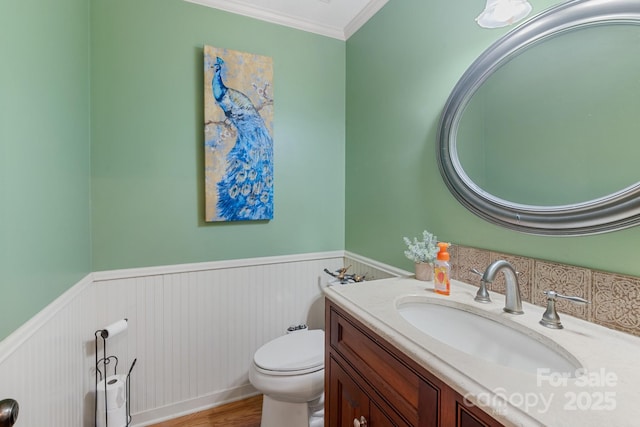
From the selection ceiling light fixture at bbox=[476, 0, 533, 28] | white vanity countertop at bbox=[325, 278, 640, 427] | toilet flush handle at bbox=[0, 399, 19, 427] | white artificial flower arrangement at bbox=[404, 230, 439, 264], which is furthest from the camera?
white artificial flower arrangement at bbox=[404, 230, 439, 264]

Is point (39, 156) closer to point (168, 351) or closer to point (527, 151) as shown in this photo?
point (168, 351)

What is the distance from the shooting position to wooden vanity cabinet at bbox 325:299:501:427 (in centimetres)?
62

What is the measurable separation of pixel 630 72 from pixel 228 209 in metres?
1.72

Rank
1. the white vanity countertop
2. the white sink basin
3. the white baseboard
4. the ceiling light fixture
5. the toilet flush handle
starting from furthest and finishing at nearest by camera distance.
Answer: the white baseboard, the ceiling light fixture, the white sink basin, the toilet flush handle, the white vanity countertop

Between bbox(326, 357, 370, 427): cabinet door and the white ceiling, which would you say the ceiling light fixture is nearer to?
the white ceiling

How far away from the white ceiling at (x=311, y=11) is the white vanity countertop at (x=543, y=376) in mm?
1764

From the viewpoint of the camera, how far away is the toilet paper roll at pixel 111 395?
54.3 inches

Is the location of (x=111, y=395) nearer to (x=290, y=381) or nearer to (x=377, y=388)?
(x=290, y=381)

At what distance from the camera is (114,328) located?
4.68ft

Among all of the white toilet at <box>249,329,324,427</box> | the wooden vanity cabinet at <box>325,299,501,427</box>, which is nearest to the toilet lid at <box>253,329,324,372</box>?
the white toilet at <box>249,329,324,427</box>

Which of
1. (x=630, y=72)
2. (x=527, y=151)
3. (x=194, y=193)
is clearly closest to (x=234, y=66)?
(x=194, y=193)

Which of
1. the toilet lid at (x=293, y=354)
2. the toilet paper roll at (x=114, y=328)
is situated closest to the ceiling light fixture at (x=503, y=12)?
the toilet lid at (x=293, y=354)

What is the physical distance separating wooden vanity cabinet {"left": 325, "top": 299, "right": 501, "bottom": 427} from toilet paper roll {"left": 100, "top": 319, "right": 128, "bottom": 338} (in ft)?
3.59

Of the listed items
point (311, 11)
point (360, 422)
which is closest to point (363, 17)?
point (311, 11)
